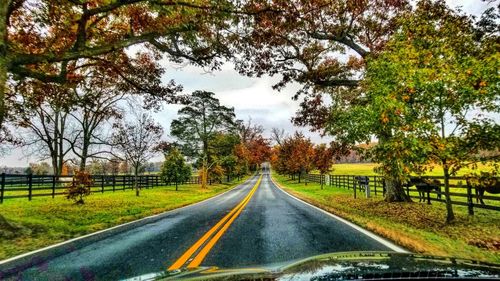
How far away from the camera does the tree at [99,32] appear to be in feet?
31.1

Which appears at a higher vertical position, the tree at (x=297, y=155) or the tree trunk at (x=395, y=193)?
the tree at (x=297, y=155)

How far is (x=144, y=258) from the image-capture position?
5918mm

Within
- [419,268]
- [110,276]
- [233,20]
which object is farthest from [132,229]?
[419,268]

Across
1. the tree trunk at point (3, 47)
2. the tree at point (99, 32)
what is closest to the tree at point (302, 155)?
the tree at point (99, 32)

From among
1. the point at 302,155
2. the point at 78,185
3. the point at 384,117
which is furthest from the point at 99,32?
the point at 302,155

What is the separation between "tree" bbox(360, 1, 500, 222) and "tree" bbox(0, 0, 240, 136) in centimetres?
504

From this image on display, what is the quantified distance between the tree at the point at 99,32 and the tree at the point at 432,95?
5.04 meters

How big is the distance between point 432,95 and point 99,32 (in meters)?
11.6

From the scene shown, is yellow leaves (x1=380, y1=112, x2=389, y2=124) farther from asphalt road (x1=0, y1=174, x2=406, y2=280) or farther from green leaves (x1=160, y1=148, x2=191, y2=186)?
green leaves (x1=160, y1=148, x2=191, y2=186)

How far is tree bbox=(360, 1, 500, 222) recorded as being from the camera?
8.80m

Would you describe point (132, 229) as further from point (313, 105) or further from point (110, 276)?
point (313, 105)

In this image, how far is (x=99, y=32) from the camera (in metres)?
13.2

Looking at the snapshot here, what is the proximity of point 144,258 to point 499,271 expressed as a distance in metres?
5.11

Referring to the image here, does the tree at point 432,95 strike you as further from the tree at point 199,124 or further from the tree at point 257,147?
the tree at point 257,147
